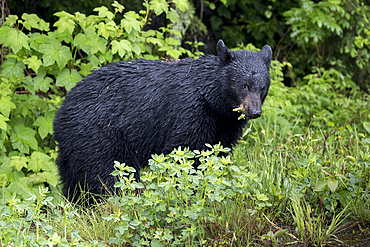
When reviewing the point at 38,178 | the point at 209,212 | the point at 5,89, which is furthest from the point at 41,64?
the point at 209,212

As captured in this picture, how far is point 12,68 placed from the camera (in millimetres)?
4520

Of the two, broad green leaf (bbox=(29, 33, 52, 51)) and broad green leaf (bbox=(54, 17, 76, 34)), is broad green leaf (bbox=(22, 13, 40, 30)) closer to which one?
broad green leaf (bbox=(29, 33, 52, 51))

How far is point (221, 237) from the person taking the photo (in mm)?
2807

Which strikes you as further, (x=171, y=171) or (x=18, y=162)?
(x=18, y=162)

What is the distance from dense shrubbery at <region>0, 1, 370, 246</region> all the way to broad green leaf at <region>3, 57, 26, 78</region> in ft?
0.04

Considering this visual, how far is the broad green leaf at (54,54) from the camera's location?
14.4ft

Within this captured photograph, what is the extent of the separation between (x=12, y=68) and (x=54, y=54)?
1.90 ft

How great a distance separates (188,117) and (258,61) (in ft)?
2.87

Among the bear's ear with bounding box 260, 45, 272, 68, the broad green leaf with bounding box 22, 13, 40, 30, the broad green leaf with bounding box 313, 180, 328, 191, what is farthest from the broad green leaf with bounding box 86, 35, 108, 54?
the broad green leaf with bounding box 313, 180, 328, 191

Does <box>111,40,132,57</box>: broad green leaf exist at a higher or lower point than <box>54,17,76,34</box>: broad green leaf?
lower

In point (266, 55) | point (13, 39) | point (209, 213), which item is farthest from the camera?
point (13, 39)

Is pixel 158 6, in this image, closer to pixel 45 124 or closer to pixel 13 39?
pixel 13 39

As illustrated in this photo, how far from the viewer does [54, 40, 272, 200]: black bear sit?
3.58 metres

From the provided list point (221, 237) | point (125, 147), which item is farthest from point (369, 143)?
point (125, 147)
